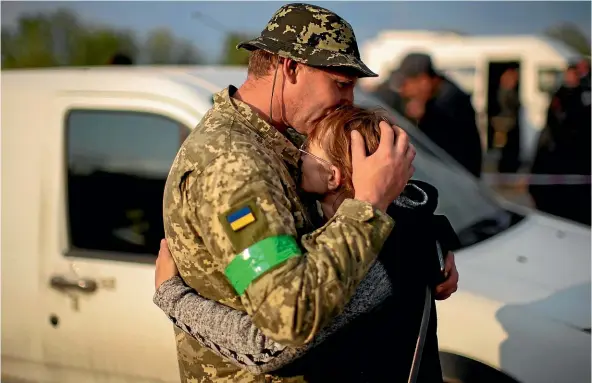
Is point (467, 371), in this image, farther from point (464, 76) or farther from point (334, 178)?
point (464, 76)

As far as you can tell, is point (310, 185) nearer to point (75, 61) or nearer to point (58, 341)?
point (58, 341)

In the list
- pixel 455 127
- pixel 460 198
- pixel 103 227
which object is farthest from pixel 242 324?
pixel 455 127

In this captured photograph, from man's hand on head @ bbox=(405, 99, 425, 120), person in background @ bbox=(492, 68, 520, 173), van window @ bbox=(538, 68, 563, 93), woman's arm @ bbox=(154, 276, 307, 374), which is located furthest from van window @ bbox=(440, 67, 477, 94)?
woman's arm @ bbox=(154, 276, 307, 374)

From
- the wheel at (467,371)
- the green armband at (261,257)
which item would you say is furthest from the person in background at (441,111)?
the green armband at (261,257)

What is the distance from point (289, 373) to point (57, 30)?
18078mm

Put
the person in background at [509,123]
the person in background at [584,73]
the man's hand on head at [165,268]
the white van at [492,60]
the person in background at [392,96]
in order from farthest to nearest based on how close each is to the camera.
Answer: the white van at [492,60] → the person in background at [509,123] → the person in background at [584,73] → the person in background at [392,96] → the man's hand on head at [165,268]

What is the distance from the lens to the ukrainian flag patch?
1.59 metres

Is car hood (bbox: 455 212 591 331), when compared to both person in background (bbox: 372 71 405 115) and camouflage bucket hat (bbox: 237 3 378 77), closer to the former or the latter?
camouflage bucket hat (bbox: 237 3 378 77)

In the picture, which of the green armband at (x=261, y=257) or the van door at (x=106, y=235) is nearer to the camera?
the green armband at (x=261, y=257)

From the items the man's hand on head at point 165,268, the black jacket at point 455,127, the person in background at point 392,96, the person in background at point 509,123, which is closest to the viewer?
the man's hand on head at point 165,268

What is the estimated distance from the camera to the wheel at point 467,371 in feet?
8.52

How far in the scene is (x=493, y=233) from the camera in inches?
126

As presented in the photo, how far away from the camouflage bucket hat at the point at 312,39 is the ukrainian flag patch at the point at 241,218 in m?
0.39

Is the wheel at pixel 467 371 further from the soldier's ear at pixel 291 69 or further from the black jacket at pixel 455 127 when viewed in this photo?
the black jacket at pixel 455 127
